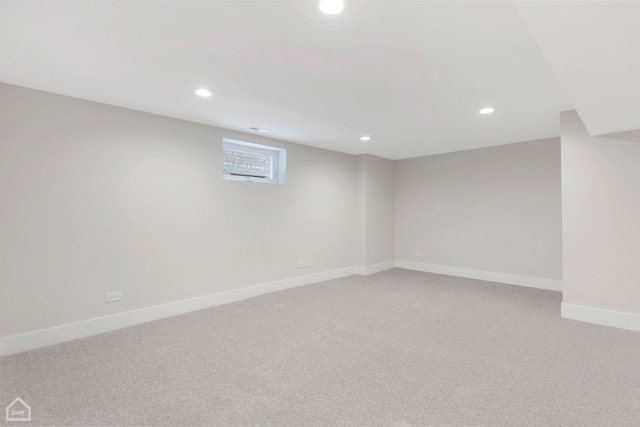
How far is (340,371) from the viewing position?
228cm

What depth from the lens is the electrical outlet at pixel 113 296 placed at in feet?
10.2

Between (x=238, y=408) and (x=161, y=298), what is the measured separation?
7.01ft

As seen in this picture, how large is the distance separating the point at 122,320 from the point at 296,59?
313 cm

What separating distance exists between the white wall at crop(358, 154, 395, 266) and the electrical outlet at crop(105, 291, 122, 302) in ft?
13.1

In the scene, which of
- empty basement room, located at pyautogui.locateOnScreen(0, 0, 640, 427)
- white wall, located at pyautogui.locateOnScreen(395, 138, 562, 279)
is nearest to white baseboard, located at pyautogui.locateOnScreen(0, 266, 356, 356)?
empty basement room, located at pyautogui.locateOnScreen(0, 0, 640, 427)

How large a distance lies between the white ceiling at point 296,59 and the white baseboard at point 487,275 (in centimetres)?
261

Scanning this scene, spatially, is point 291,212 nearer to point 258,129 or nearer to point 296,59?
point 258,129

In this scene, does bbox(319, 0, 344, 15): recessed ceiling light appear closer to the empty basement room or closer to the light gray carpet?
the empty basement room

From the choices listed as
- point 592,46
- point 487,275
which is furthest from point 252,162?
point 487,275

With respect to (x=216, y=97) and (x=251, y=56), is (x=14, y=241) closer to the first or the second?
(x=216, y=97)

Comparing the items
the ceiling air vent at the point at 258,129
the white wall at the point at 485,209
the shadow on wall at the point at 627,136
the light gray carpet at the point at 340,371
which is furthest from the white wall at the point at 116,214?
the shadow on wall at the point at 627,136

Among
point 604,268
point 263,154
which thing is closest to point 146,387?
point 263,154

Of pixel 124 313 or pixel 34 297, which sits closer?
pixel 34 297

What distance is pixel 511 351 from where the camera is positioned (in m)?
2.60
